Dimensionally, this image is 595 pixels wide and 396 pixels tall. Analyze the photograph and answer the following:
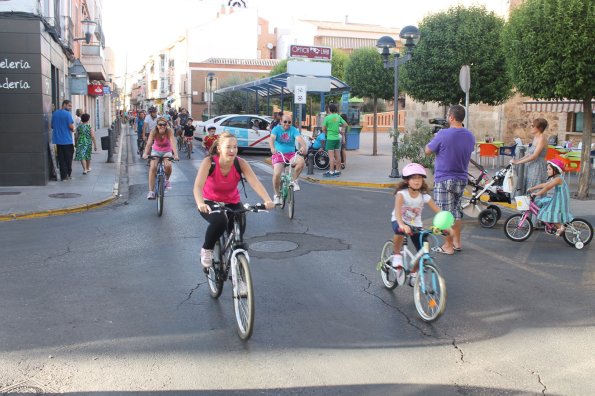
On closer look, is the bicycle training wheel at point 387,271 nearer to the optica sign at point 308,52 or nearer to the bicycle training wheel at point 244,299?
the bicycle training wheel at point 244,299

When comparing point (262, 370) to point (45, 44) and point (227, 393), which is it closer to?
point (227, 393)

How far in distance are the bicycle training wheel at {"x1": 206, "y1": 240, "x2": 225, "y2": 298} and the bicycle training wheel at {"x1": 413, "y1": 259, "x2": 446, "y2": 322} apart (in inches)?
67.2

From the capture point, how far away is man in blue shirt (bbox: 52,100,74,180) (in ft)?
45.3

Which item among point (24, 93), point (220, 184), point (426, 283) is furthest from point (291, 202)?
point (24, 93)

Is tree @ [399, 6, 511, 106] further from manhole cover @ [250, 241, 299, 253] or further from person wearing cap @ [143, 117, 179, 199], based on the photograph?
manhole cover @ [250, 241, 299, 253]

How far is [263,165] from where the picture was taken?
19.3 metres

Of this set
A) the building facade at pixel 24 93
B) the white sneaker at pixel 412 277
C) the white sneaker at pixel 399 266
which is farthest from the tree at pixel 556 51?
the building facade at pixel 24 93

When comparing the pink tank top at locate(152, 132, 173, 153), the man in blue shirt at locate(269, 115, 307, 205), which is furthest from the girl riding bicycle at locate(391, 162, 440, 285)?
the pink tank top at locate(152, 132, 173, 153)

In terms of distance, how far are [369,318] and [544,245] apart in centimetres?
407

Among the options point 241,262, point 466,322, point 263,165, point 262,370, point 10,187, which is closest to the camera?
point 262,370

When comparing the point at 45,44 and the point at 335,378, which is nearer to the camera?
the point at 335,378

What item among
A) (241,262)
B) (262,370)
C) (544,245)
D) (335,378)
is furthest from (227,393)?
(544,245)

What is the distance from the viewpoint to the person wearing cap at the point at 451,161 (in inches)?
279

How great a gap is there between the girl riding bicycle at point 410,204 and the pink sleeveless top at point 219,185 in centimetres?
144
